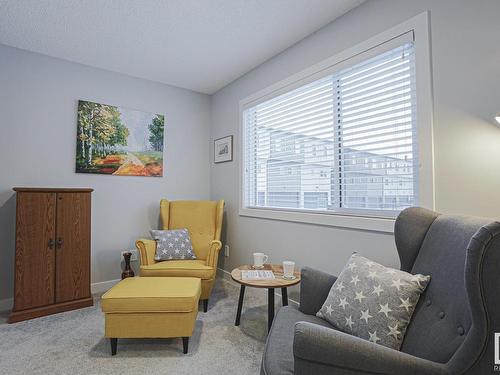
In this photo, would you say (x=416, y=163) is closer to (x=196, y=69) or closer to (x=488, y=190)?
(x=488, y=190)

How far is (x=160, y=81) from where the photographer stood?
132 inches

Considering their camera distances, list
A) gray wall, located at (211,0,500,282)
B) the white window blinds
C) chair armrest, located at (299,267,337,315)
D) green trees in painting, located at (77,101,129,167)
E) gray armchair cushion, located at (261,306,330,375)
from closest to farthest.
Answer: gray armchair cushion, located at (261,306,330,375), gray wall, located at (211,0,500,282), chair armrest, located at (299,267,337,315), the white window blinds, green trees in painting, located at (77,101,129,167)

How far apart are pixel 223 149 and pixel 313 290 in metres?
2.37

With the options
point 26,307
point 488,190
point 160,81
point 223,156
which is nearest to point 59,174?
point 26,307

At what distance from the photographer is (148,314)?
176cm

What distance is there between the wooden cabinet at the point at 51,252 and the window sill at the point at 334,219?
178 centimetres

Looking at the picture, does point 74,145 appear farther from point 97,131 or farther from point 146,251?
point 146,251

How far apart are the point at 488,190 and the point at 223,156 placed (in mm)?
2713

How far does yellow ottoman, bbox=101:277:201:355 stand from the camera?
173cm

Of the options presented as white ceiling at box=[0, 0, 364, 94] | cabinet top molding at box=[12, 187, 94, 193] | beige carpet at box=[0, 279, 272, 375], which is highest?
white ceiling at box=[0, 0, 364, 94]

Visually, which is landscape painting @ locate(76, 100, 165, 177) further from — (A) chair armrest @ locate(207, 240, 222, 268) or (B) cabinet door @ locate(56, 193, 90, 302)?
(A) chair armrest @ locate(207, 240, 222, 268)

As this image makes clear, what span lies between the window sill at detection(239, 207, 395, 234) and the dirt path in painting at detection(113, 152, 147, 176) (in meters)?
1.52

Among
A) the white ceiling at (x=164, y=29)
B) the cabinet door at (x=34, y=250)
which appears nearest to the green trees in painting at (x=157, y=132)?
the white ceiling at (x=164, y=29)

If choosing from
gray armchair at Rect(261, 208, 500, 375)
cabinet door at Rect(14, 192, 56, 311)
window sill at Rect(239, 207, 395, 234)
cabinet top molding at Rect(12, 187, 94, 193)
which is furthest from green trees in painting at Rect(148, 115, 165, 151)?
gray armchair at Rect(261, 208, 500, 375)
